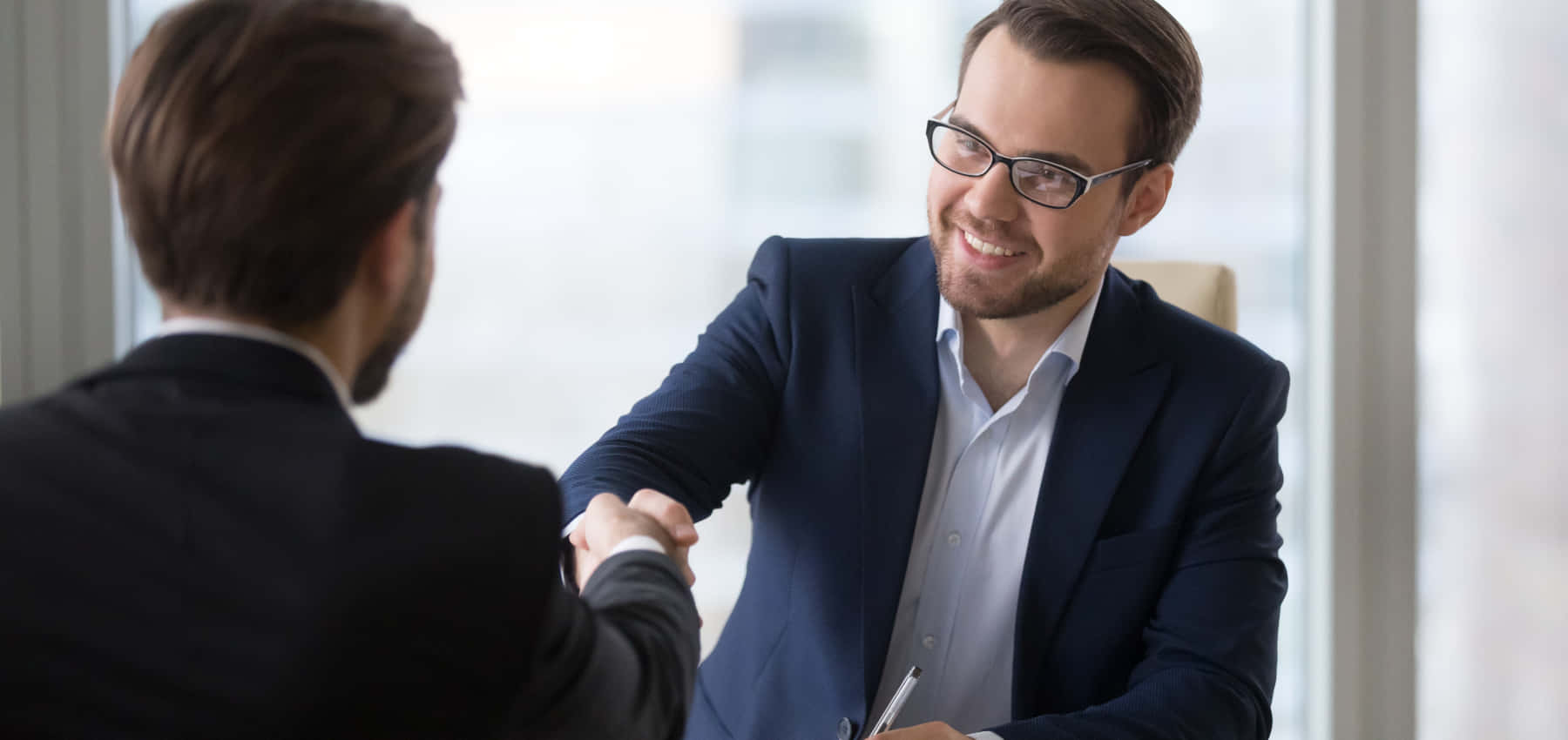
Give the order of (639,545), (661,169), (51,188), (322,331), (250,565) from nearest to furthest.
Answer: (250,565) → (322,331) → (639,545) → (51,188) → (661,169)

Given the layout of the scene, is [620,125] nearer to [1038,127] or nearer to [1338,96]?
[1038,127]

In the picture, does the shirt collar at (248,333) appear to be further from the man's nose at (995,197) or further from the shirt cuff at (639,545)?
the man's nose at (995,197)

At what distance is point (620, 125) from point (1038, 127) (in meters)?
1.12

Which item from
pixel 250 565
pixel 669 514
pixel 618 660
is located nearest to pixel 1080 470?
pixel 669 514

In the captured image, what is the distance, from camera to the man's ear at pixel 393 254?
74 cm

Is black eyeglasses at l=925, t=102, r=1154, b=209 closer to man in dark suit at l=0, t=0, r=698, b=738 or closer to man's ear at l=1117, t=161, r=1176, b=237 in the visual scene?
man's ear at l=1117, t=161, r=1176, b=237

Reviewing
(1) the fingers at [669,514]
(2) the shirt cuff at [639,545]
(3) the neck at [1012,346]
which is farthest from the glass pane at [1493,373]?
(2) the shirt cuff at [639,545]

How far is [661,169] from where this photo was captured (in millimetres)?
2326

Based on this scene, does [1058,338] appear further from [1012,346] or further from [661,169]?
[661,169]

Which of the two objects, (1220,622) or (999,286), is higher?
(999,286)

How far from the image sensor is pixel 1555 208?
246cm

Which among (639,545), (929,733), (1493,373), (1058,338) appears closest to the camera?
(639,545)

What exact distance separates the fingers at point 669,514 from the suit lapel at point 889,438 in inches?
14.6

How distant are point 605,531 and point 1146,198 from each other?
2.83ft
